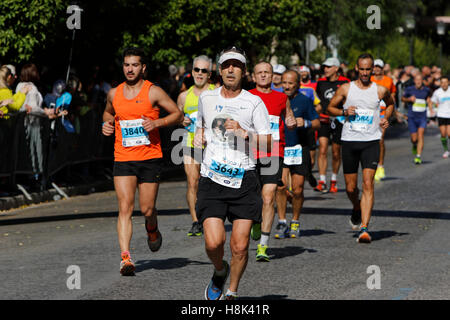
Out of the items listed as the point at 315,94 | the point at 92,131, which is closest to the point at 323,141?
the point at 315,94

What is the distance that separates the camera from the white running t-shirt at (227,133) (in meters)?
7.02

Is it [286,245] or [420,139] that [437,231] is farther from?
[420,139]

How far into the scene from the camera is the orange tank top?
8852 mm

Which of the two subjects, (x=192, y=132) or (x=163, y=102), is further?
(x=192, y=132)

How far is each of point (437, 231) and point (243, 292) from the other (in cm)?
446

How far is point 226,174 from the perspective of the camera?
277 inches

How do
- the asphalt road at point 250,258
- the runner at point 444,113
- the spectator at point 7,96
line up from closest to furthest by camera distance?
the asphalt road at point 250,258 → the spectator at point 7,96 → the runner at point 444,113

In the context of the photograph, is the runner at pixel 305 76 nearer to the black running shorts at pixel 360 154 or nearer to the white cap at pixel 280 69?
the white cap at pixel 280 69

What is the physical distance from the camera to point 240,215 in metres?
7.07

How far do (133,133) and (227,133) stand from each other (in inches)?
80.4

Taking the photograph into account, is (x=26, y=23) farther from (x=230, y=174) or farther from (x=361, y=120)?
(x=230, y=174)

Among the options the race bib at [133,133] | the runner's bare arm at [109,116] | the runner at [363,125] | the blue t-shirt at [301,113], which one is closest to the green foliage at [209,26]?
the blue t-shirt at [301,113]

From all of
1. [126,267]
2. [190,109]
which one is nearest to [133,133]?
[126,267]

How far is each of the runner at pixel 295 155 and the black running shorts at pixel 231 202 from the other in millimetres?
4016
